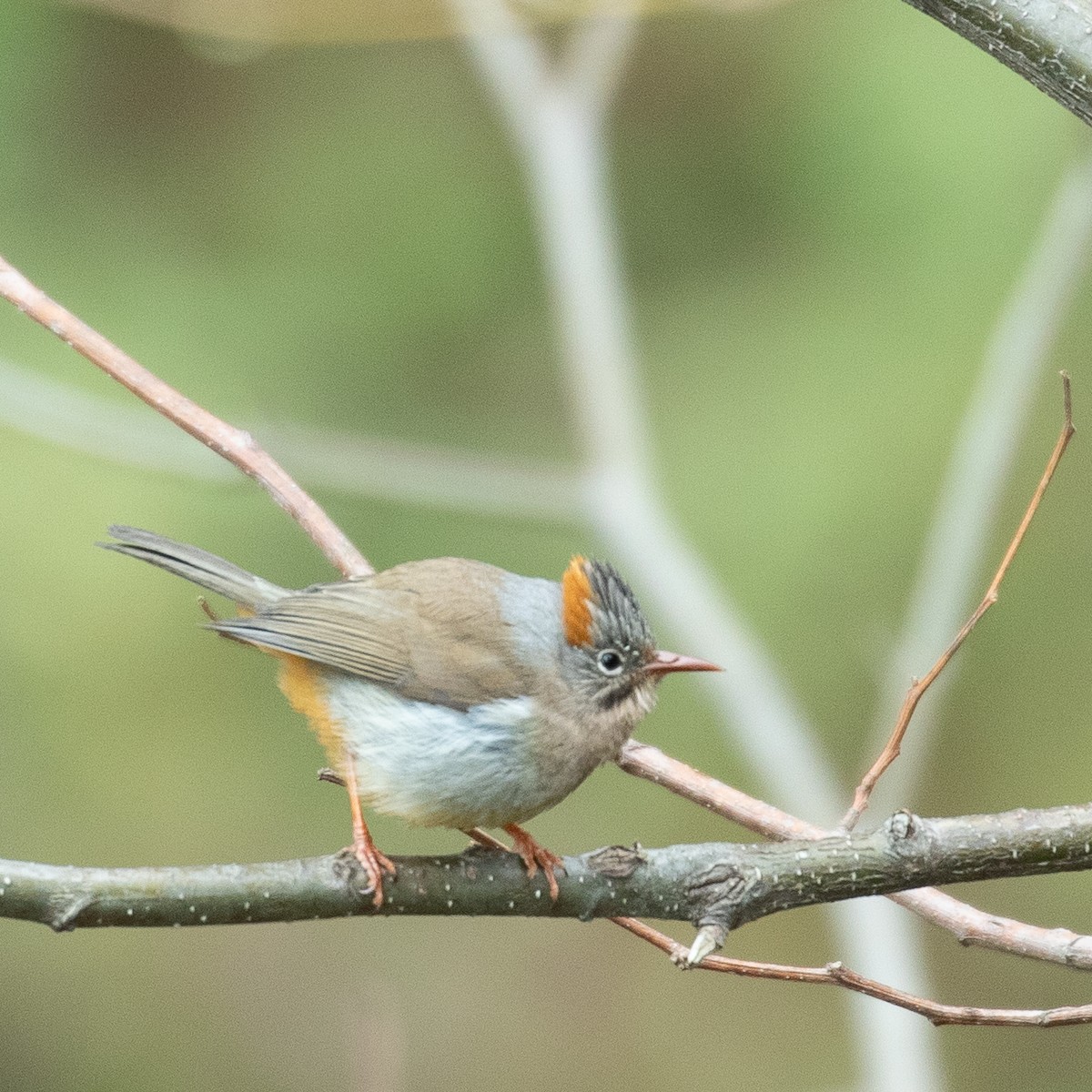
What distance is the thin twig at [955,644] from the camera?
2.06m

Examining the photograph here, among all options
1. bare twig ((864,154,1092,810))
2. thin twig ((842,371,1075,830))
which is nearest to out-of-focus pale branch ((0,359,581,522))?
bare twig ((864,154,1092,810))

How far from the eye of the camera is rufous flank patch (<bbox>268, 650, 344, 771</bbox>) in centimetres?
332

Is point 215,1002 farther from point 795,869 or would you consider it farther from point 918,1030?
point 795,869

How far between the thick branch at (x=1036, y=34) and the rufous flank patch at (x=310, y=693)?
6.37ft

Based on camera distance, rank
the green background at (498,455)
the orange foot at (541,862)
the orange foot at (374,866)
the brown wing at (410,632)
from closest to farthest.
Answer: the orange foot at (374,866), the orange foot at (541,862), the brown wing at (410,632), the green background at (498,455)

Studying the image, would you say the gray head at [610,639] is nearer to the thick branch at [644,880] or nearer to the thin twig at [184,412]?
the thin twig at [184,412]

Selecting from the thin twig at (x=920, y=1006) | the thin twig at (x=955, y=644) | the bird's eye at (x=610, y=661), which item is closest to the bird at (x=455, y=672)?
the bird's eye at (x=610, y=661)

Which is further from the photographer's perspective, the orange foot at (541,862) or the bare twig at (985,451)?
the bare twig at (985,451)

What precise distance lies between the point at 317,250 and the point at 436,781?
13.4 ft

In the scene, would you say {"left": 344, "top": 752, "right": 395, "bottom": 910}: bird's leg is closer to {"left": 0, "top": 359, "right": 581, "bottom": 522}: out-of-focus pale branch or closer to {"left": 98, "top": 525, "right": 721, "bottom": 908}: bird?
{"left": 98, "top": 525, "right": 721, "bottom": 908}: bird

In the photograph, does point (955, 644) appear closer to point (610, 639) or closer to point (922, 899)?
point (922, 899)

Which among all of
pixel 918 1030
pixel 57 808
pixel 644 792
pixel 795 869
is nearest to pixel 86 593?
pixel 57 808

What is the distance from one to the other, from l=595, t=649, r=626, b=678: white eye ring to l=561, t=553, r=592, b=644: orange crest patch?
0.04m

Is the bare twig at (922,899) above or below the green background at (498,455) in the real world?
below
